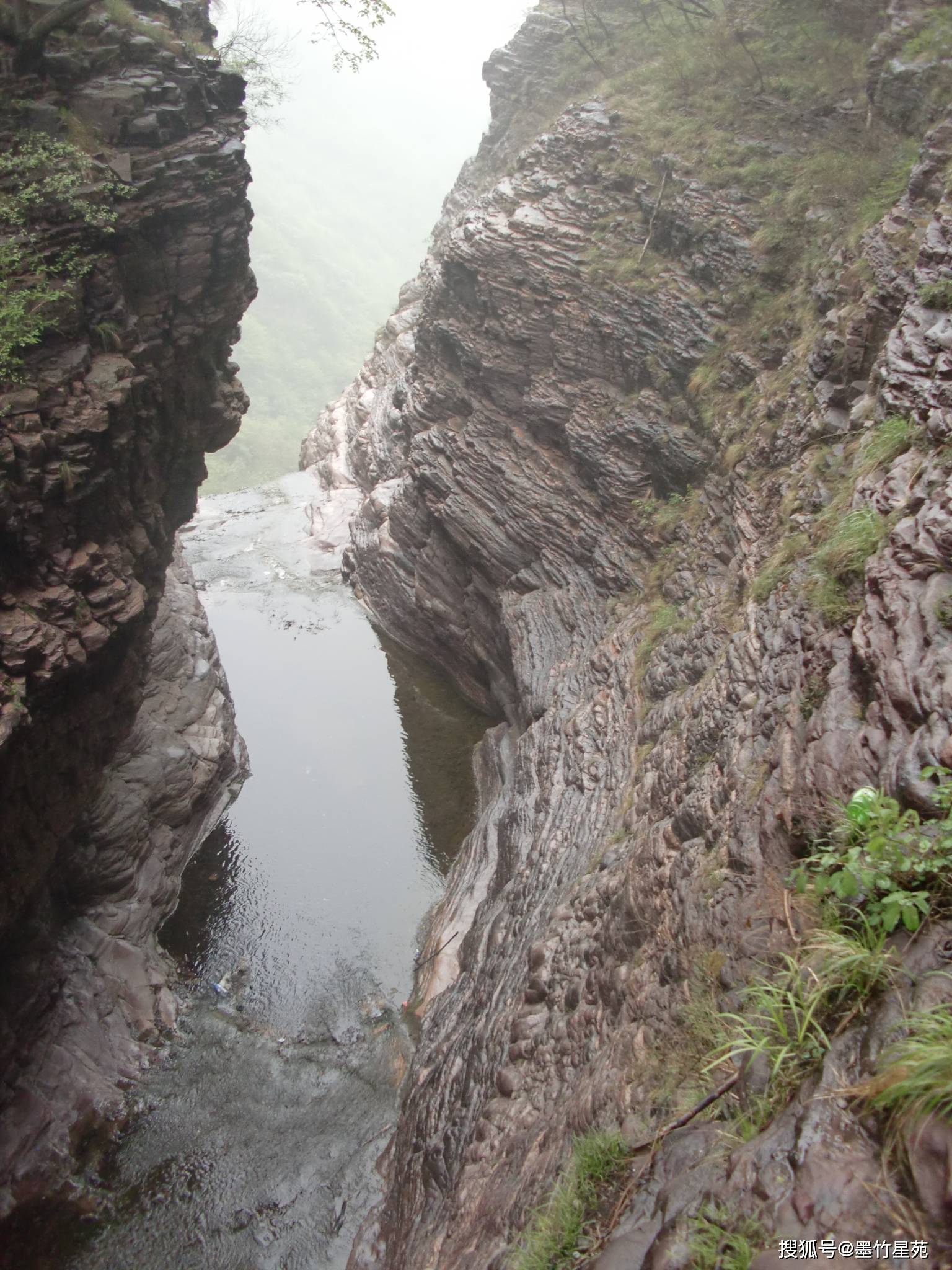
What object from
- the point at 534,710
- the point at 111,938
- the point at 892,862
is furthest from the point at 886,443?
the point at 111,938

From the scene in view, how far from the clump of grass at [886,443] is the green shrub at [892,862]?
5.12m

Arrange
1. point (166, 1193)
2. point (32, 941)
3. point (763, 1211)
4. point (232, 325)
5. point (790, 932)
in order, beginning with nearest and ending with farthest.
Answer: point (763, 1211) < point (790, 932) < point (166, 1193) < point (32, 941) < point (232, 325)

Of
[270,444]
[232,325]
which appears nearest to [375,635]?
[232,325]

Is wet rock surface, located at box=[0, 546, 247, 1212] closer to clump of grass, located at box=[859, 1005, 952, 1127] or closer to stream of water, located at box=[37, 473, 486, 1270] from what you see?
stream of water, located at box=[37, 473, 486, 1270]

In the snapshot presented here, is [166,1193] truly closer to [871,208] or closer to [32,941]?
[32,941]

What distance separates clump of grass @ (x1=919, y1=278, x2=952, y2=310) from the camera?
9141 mm

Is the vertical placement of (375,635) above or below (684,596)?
below

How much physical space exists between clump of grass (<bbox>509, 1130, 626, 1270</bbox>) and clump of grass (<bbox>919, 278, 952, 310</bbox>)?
9483mm

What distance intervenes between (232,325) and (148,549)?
5.44 meters

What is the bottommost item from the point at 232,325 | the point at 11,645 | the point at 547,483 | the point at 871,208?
the point at 547,483

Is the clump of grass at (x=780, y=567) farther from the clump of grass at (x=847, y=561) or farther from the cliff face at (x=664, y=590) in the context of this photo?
the clump of grass at (x=847, y=561)

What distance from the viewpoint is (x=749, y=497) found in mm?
13422

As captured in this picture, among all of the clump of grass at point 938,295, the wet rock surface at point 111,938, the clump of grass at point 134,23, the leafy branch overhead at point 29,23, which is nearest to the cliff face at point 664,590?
the clump of grass at point 938,295

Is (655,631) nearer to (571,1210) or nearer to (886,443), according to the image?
(886,443)
